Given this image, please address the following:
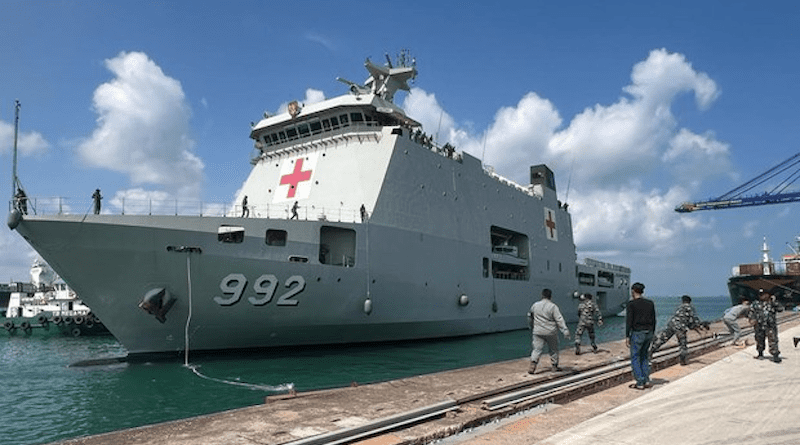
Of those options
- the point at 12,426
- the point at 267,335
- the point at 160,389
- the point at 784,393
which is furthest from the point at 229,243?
the point at 784,393

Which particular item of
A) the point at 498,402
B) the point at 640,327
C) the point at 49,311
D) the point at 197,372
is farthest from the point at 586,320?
the point at 49,311

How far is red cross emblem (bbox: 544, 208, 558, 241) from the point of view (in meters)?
28.0

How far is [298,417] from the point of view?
5012mm

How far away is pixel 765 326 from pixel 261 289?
38.1ft

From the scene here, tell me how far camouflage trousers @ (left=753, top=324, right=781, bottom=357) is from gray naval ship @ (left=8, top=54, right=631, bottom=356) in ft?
32.1

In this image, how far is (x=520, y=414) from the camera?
211 inches

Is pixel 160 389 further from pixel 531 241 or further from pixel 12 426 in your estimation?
pixel 531 241

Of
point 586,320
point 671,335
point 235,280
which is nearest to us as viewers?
point 671,335

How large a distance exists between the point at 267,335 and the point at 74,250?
543cm

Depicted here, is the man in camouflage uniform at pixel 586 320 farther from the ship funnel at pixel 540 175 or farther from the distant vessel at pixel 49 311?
the distant vessel at pixel 49 311

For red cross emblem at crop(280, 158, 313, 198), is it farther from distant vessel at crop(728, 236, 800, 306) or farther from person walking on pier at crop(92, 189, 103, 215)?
distant vessel at crop(728, 236, 800, 306)

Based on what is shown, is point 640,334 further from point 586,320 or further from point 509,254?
point 509,254

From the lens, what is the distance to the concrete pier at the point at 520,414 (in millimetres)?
4293

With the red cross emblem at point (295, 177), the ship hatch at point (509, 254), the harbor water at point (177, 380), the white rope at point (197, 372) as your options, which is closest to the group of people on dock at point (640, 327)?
the harbor water at point (177, 380)
